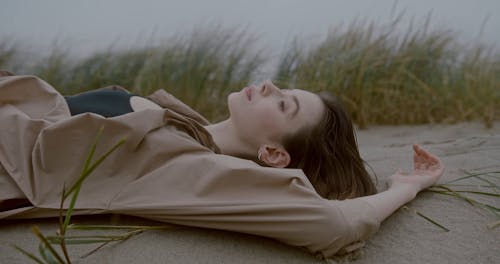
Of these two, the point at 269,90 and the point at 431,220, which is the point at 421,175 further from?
the point at 269,90

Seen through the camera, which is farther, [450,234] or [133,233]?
[450,234]

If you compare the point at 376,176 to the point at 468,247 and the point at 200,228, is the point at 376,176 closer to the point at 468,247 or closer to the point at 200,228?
the point at 468,247

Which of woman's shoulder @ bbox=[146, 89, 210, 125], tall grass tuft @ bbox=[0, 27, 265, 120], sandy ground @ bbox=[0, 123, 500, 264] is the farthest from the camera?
tall grass tuft @ bbox=[0, 27, 265, 120]

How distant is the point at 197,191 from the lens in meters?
1.78

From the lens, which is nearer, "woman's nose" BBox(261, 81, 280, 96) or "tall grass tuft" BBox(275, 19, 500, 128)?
"woman's nose" BBox(261, 81, 280, 96)

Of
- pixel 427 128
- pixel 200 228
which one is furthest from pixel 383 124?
pixel 200 228

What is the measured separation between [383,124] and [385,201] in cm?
298

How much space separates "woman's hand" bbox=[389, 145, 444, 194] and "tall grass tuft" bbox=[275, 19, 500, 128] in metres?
2.27

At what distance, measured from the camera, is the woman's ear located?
7.54ft

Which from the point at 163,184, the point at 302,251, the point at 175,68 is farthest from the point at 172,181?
the point at 175,68

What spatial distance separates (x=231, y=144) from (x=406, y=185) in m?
0.69

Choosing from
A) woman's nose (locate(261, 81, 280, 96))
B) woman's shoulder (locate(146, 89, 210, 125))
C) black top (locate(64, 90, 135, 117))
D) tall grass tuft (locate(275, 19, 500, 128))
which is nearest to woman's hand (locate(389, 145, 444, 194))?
woman's nose (locate(261, 81, 280, 96))

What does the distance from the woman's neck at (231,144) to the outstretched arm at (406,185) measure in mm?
565

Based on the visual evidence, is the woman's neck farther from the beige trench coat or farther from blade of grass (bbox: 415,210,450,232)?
blade of grass (bbox: 415,210,450,232)
